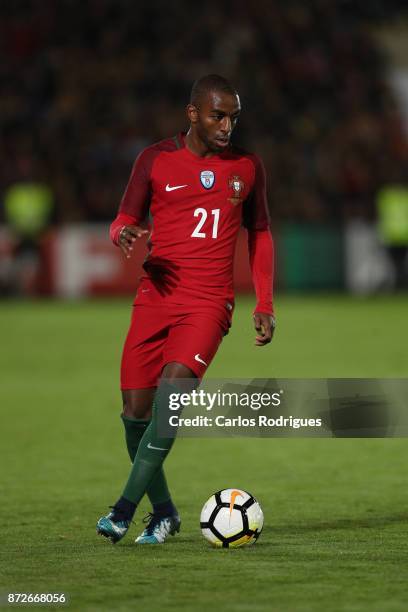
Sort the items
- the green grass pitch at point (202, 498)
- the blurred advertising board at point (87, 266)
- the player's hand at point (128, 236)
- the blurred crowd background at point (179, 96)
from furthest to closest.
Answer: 1. the blurred crowd background at point (179, 96)
2. the blurred advertising board at point (87, 266)
3. the player's hand at point (128, 236)
4. the green grass pitch at point (202, 498)

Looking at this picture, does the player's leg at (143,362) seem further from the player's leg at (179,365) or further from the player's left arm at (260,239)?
the player's left arm at (260,239)

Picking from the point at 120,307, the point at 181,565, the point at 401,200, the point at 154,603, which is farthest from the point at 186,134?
the point at 401,200

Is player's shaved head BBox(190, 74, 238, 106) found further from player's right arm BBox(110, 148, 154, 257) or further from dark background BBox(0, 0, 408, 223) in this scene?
dark background BBox(0, 0, 408, 223)

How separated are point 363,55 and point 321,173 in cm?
452

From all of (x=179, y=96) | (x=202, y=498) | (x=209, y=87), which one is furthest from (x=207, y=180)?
(x=179, y=96)

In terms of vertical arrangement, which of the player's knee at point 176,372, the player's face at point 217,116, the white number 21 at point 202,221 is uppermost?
the player's face at point 217,116

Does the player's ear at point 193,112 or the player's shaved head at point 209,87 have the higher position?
the player's shaved head at point 209,87

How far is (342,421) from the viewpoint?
19.0 feet

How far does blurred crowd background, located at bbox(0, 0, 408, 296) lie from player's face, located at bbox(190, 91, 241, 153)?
58.9ft

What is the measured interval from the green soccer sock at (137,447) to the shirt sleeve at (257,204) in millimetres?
1031

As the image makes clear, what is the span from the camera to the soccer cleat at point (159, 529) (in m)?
5.94

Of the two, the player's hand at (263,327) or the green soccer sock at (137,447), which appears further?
the green soccer sock at (137,447)

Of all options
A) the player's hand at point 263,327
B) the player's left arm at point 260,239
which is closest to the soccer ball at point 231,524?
the player's hand at point 263,327

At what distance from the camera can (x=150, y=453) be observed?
18.9 feet
